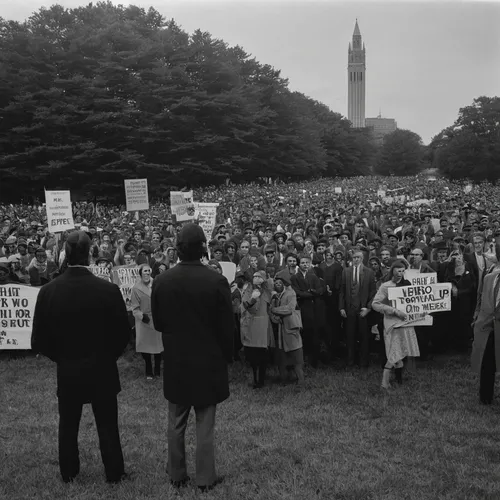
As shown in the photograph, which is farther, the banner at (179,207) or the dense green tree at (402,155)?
the dense green tree at (402,155)

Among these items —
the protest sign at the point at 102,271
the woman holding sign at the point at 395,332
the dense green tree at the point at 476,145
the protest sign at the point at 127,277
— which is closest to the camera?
the woman holding sign at the point at 395,332

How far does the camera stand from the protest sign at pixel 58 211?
1418cm

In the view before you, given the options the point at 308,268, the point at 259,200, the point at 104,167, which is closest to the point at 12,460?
the point at 308,268

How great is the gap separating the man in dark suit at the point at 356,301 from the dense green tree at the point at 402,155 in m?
129

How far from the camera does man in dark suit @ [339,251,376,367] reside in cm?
859

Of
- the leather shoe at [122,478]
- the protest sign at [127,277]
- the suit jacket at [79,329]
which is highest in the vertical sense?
the suit jacket at [79,329]

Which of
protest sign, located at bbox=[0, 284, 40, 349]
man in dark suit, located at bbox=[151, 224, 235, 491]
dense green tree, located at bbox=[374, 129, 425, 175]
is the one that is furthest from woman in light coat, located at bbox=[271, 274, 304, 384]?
dense green tree, located at bbox=[374, 129, 425, 175]

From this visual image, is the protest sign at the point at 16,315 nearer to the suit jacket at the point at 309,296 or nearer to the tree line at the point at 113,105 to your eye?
the suit jacket at the point at 309,296

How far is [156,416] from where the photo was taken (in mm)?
6730

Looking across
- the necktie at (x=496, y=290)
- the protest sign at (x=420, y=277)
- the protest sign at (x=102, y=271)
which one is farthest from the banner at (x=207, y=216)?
the necktie at (x=496, y=290)

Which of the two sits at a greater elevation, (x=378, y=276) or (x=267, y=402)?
(x=378, y=276)

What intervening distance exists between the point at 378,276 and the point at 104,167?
39.5m

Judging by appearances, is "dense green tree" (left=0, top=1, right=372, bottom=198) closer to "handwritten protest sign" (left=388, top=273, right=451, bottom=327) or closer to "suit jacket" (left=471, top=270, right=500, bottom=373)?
"handwritten protest sign" (left=388, top=273, right=451, bottom=327)

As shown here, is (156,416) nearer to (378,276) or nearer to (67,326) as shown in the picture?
(67,326)
